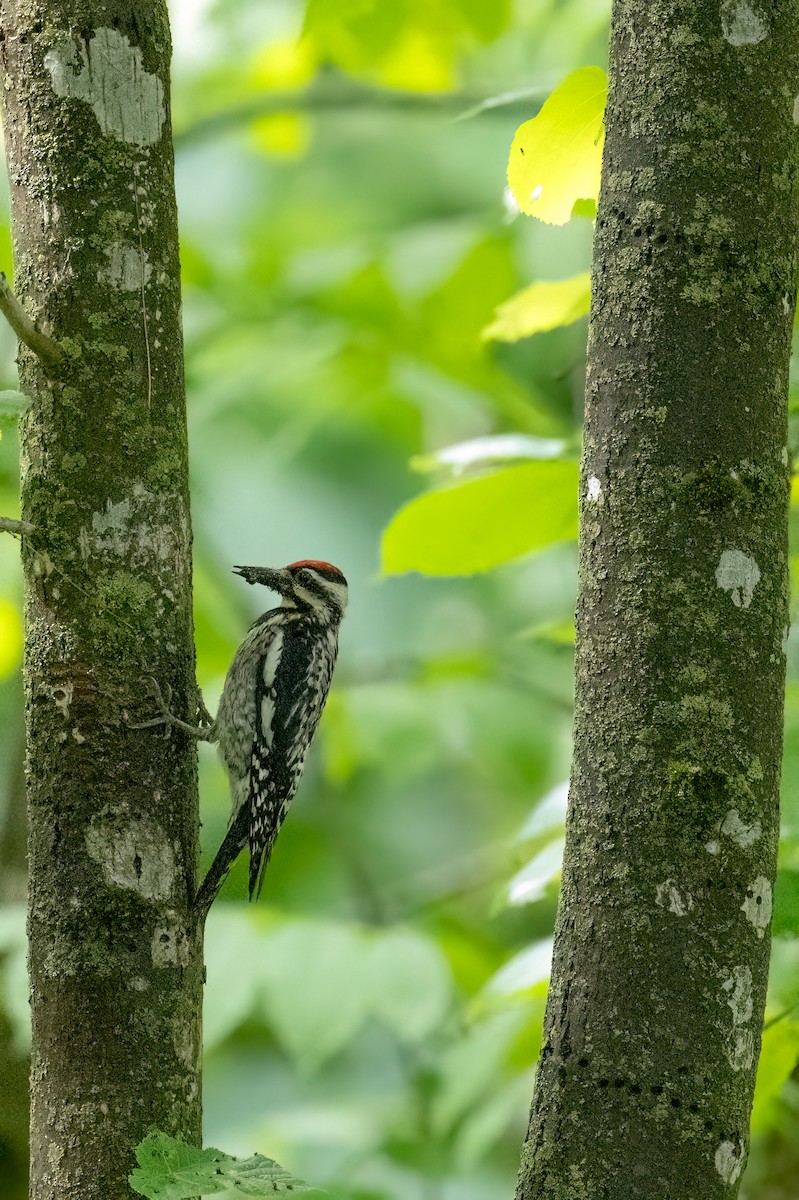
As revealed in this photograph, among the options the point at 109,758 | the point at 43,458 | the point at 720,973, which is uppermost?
the point at 43,458

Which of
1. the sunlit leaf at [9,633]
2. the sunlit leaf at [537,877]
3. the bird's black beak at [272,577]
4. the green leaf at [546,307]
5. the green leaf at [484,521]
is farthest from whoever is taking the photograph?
the sunlit leaf at [9,633]

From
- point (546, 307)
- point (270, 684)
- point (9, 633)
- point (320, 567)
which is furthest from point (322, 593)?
point (546, 307)

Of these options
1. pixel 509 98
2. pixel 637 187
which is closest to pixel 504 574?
pixel 509 98

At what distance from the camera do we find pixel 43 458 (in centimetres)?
195

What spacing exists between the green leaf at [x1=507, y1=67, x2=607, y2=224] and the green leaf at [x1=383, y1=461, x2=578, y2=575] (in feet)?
1.49

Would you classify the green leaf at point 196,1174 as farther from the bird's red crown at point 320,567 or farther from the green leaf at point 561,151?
the bird's red crown at point 320,567

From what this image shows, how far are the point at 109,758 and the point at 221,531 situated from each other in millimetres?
3633

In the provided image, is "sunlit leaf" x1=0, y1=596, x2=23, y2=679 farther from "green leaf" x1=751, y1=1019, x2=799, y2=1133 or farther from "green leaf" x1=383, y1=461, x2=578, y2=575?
"green leaf" x1=751, y1=1019, x2=799, y2=1133

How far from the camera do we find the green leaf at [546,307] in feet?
7.67

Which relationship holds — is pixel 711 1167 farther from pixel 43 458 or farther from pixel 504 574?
pixel 504 574

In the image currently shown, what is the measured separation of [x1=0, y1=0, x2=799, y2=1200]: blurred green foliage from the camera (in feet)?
9.76

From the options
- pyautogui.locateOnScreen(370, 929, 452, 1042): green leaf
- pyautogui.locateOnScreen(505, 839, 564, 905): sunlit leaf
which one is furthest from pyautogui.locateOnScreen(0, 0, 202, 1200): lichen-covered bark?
pyautogui.locateOnScreen(370, 929, 452, 1042): green leaf

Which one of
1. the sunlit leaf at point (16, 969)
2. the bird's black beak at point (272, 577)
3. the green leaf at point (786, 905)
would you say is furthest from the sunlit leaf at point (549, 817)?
the bird's black beak at point (272, 577)

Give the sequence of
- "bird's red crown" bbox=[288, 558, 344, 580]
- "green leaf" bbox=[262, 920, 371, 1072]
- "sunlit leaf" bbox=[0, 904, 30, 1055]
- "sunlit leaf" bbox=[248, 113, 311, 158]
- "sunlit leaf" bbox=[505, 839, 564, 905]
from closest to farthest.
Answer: "sunlit leaf" bbox=[505, 839, 564, 905]
"sunlit leaf" bbox=[0, 904, 30, 1055]
"green leaf" bbox=[262, 920, 371, 1072]
"bird's red crown" bbox=[288, 558, 344, 580]
"sunlit leaf" bbox=[248, 113, 311, 158]
